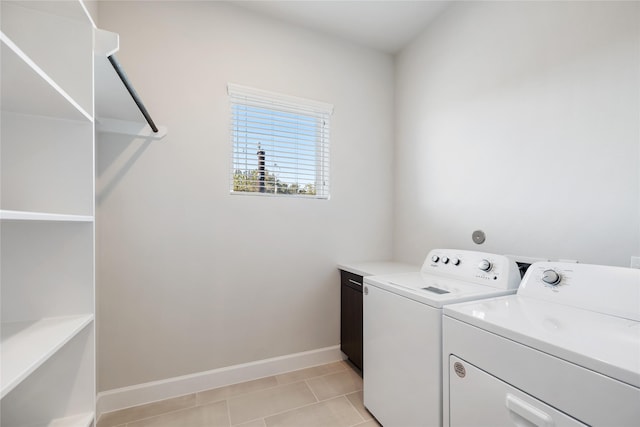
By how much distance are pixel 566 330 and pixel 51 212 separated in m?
1.77

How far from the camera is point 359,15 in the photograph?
210cm

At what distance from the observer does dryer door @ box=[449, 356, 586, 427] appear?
78 centimetres

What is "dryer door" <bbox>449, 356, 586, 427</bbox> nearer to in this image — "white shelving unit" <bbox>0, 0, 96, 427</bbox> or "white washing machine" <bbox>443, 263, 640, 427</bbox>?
"white washing machine" <bbox>443, 263, 640, 427</bbox>

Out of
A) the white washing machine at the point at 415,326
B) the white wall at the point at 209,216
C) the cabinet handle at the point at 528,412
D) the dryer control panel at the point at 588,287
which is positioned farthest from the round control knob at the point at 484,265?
the white wall at the point at 209,216

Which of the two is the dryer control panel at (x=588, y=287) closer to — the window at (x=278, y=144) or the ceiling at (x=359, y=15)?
the window at (x=278, y=144)

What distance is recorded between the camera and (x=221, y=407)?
5.60 feet

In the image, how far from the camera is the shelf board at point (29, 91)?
0.64 meters

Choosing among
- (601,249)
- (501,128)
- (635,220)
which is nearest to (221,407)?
(601,249)

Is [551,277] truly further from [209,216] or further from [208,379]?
[208,379]

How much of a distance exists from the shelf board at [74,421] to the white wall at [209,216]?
33.7 inches

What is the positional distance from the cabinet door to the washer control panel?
1.77 ft

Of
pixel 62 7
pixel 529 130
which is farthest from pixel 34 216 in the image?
pixel 529 130

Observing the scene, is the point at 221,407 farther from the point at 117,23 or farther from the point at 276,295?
the point at 117,23

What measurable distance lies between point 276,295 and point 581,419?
174 centimetres
